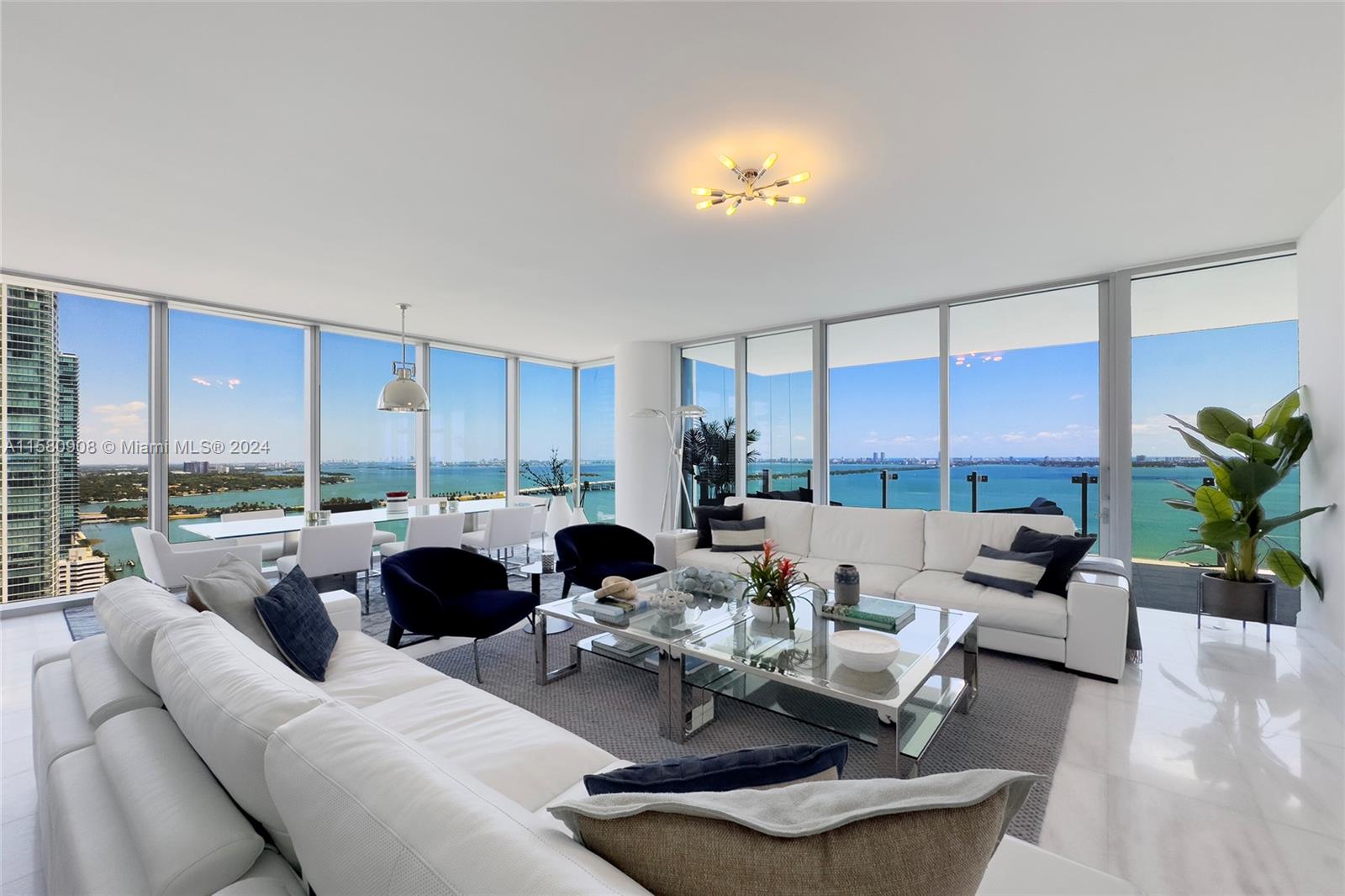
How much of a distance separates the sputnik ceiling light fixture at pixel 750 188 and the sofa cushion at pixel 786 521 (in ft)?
8.74

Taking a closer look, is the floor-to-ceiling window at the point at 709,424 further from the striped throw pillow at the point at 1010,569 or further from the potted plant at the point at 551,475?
the striped throw pillow at the point at 1010,569

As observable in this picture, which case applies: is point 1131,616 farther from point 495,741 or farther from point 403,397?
point 403,397

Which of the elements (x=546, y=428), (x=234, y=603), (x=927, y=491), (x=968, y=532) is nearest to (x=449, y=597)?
(x=234, y=603)

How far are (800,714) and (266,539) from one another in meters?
4.23

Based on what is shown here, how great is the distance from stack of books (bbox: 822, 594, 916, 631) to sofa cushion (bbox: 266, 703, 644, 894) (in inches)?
87.0

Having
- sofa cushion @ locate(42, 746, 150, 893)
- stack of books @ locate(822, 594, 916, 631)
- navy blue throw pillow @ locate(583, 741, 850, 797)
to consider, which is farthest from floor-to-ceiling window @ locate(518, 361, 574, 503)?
navy blue throw pillow @ locate(583, 741, 850, 797)

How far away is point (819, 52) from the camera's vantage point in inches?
79.7

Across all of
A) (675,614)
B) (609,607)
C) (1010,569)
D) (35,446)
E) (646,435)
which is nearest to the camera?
(675,614)

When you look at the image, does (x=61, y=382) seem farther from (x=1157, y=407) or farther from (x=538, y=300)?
(x=1157, y=407)

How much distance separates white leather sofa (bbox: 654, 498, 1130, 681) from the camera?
304 cm

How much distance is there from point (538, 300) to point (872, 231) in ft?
10.0

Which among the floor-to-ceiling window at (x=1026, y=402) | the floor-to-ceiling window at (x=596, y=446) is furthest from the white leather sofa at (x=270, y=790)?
the floor-to-ceiling window at (x=596, y=446)

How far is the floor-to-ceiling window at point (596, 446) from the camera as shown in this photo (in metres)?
8.55

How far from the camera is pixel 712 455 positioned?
7074 millimetres
